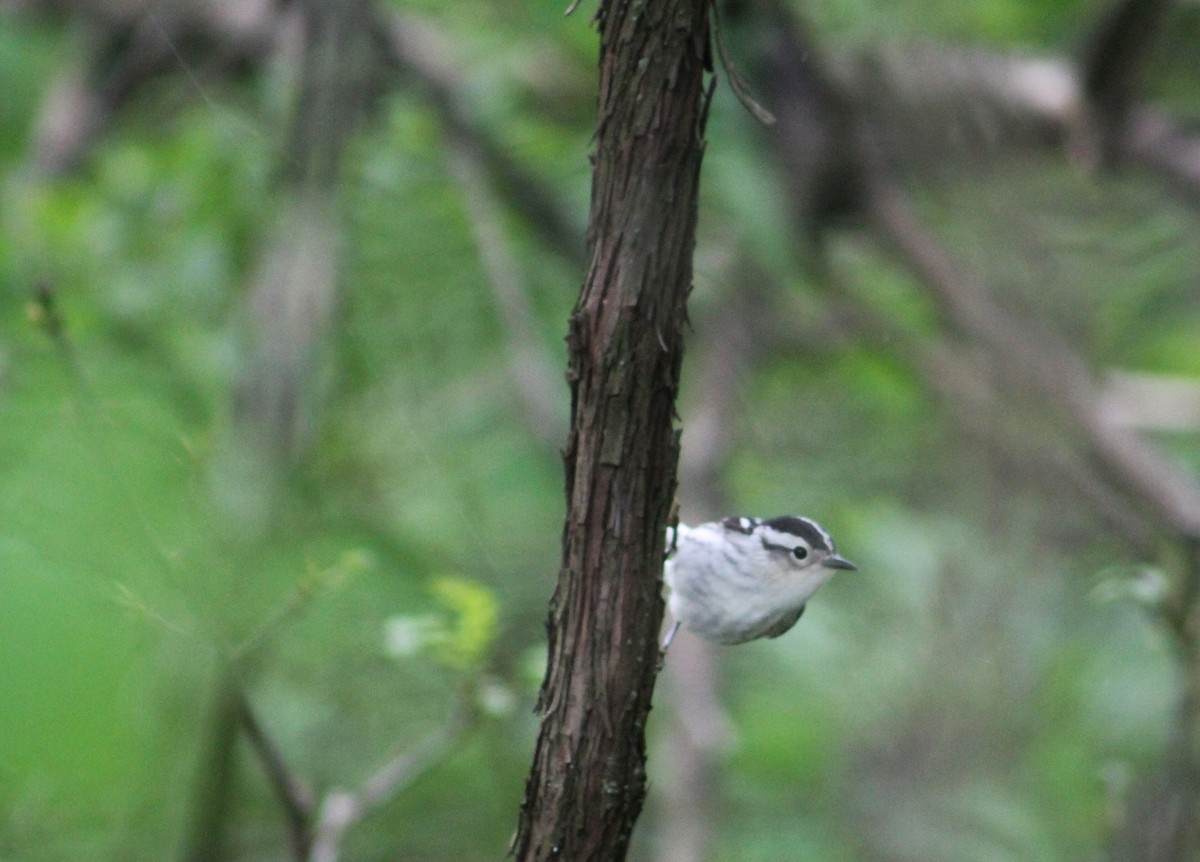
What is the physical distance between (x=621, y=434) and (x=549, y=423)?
250 centimetres

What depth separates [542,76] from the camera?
16.8 ft

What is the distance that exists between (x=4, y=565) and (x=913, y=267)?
4359 millimetres

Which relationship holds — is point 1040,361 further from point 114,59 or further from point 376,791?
point 114,59

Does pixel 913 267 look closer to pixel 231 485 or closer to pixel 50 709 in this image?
pixel 231 485

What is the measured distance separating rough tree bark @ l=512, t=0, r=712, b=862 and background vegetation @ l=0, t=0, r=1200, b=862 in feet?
0.87

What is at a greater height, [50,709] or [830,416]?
[830,416]

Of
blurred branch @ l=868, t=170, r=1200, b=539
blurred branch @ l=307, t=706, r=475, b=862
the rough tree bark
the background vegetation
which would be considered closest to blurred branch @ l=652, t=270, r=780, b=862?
the background vegetation

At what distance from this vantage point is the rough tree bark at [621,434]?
4.14ft

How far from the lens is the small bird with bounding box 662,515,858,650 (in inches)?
79.2

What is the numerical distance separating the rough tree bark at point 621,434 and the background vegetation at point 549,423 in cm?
27

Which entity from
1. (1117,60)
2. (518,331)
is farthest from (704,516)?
(1117,60)

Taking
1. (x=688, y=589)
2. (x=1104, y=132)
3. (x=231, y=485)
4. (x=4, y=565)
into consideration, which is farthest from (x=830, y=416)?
(x=4, y=565)

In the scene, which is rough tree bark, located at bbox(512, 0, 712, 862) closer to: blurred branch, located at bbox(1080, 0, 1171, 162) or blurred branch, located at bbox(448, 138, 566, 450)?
blurred branch, located at bbox(448, 138, 566, 450)

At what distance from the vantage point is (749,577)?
2.11 metres
